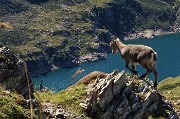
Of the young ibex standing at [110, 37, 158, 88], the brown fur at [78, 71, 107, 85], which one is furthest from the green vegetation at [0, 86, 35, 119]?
the young ibex standing at [110, 37, 158, 88]

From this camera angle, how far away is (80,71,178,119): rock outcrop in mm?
23016

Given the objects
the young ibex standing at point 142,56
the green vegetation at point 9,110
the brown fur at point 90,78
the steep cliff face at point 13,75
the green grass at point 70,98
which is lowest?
the brown fur at point 90,78

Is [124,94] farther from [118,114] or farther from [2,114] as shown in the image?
[2,114]

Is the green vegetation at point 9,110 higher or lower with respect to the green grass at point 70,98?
higher

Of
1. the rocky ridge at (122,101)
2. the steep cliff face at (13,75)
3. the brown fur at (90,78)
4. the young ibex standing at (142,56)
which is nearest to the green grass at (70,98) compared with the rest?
the rocky ridge at (122,101)

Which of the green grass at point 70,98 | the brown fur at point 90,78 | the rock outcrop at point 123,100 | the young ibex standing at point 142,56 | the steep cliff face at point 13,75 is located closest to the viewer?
the steep cliff face at point 13,75

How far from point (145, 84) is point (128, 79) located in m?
1.24

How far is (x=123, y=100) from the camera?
23.9 metres

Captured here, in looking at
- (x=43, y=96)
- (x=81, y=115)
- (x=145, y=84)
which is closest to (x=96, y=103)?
(x=81, y=115)

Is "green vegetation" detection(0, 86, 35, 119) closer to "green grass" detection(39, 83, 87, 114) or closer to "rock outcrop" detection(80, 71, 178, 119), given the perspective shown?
"green grass" detection(39, 83, 87, 114)

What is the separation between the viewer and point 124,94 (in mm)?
24188

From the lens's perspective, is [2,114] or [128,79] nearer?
[2,114]

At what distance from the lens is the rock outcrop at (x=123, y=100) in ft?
75.5

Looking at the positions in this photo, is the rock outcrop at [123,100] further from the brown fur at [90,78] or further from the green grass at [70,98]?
the brown fur at [90,78]
